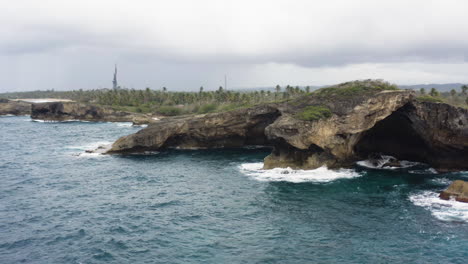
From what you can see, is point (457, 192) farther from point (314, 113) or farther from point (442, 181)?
point (314, 113)

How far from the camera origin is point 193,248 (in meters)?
26.9

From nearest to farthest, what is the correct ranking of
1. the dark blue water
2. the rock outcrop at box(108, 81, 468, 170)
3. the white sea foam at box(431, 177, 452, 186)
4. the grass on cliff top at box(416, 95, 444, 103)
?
the dark blue water → the white sea foam at box(431, 177, 452, 186) → the rock outcrop at box(108, 81, 468, 170) → the grass on cliff top at box(416, 95, 444, 103)

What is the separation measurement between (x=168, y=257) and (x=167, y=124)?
42553 mm

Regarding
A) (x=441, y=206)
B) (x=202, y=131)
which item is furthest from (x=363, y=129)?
(x=202, y=131)

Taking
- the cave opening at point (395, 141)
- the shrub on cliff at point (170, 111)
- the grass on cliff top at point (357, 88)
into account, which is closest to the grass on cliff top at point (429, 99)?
the cave opening at point (395, 141)

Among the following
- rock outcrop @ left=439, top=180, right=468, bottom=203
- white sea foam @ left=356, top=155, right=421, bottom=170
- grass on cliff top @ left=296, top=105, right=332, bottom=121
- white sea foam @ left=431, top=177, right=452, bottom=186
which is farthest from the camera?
white sea foam @ left=356, top=155, right=421, bottom=170

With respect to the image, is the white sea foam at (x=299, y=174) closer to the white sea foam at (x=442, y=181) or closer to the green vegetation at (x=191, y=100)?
the white sea foam at (x=442, y=181)

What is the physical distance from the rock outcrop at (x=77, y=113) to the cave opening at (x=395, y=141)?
9616 cm

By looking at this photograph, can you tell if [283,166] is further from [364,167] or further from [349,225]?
[349,225]

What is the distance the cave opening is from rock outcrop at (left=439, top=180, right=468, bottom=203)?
1584 centimetres

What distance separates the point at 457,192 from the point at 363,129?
1556cm

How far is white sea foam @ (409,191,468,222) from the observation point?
105 ft

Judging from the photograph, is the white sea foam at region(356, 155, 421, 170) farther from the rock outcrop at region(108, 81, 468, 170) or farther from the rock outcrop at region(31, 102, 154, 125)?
the rock outcrop at region(31, 102, 154, 125)

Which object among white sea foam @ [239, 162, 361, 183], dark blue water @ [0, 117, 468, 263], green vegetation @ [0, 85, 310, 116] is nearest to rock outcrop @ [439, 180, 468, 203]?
dark blue water @ [0, 117, 468, 263]
